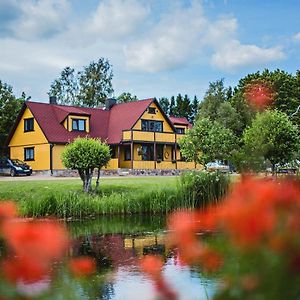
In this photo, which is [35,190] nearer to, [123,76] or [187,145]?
[187,145]

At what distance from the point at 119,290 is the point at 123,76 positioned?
56.3 m

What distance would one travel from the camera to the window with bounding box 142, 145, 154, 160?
4175 cm

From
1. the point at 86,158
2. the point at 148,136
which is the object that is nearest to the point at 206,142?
the point at 148,136

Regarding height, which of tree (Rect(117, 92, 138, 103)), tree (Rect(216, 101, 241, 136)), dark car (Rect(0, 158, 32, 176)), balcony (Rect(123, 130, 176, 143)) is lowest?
dark car (Rect(0, 158, 32, 176))

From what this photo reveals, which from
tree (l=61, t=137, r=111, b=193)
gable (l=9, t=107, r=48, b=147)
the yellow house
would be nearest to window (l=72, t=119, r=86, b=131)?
the yellow house

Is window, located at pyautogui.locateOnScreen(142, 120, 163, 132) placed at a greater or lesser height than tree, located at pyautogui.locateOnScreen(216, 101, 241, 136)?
lesser

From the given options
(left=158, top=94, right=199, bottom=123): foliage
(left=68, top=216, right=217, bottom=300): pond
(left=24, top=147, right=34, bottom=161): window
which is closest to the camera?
(left=68, top=216, right=217, bottom=300): pond

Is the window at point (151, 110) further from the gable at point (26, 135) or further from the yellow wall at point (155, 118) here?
the gable at point (26, 135)

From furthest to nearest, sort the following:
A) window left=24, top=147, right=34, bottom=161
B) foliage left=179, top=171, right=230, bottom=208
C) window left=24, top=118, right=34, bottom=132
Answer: window left=24, top=118, right=34, bottom=132, window left=24, top=147, right=34, bottom=161, foliage left=179, top=171, right=230, bottom=208

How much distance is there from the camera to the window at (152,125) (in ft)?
137

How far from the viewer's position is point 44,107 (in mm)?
39969

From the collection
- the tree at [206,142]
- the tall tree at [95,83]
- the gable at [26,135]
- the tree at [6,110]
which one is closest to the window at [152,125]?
the tree at [206,142]

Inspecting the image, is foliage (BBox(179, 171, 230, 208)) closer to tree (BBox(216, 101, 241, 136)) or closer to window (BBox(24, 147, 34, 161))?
window (BBox(24, 147, 34, 161))

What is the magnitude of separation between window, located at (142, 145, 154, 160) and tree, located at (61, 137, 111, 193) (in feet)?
64.5
